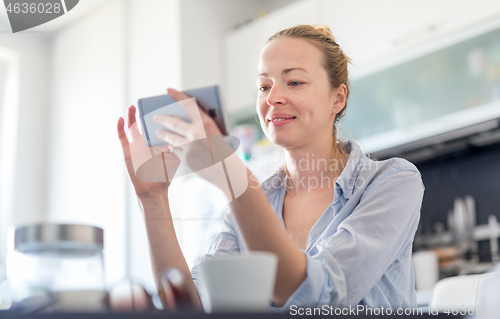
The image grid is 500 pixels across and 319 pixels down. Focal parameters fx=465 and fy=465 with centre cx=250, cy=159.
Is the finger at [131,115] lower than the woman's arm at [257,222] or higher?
higher

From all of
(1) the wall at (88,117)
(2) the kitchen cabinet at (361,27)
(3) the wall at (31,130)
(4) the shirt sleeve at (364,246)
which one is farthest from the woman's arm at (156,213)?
(3) the wall at (31,130)

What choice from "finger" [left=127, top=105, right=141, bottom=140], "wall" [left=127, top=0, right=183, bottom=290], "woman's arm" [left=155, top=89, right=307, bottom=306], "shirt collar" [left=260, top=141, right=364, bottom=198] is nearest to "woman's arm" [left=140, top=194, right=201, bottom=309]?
"finger" [left=127, top=105, right=141, bottom=140]

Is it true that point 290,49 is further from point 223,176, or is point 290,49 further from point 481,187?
point 481,187

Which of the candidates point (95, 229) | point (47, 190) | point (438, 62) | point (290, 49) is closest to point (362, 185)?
point (290, 49)

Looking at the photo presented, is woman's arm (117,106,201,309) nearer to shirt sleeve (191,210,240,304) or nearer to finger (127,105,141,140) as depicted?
finger (127,105,141,140)

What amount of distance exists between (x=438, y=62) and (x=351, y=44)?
44cm

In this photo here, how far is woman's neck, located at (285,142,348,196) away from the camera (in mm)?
1011

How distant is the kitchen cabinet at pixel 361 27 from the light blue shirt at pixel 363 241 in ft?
3.12

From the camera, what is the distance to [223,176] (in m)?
0.55

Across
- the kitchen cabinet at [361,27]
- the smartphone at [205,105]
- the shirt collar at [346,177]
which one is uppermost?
the kitchen cabinet at [361,27]

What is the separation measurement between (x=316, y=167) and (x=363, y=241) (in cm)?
37

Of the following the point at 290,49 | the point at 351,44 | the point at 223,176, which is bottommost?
the point at 223,176

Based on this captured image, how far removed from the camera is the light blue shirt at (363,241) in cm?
61

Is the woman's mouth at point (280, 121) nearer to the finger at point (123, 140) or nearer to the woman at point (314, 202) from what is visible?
the woman at point (314, 202)
